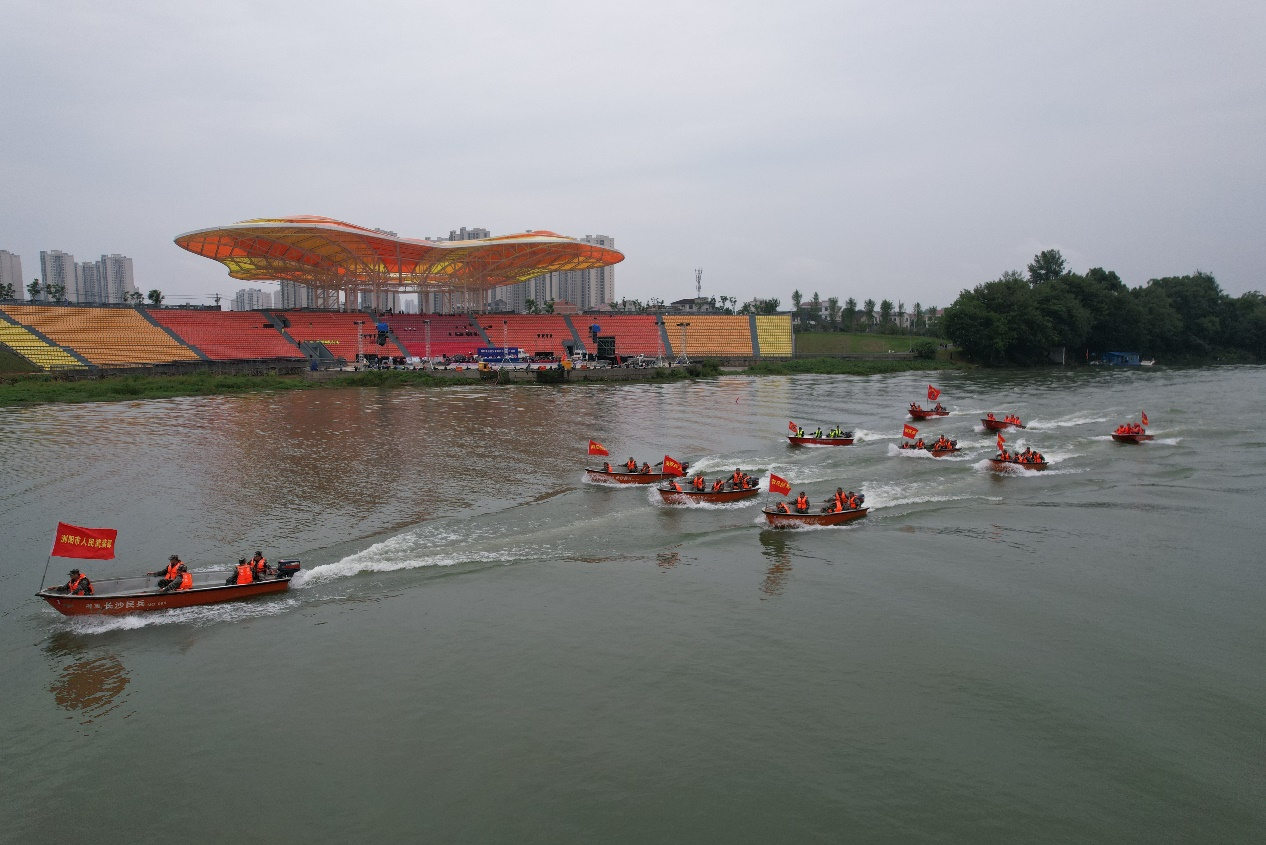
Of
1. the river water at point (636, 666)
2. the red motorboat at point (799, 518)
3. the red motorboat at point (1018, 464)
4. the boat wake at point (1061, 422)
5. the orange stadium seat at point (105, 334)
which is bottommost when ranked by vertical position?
the river water at point (636, 666)

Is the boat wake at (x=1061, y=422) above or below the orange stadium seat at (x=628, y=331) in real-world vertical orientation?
below

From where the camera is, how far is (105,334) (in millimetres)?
61375

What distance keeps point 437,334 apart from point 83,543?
6851cm

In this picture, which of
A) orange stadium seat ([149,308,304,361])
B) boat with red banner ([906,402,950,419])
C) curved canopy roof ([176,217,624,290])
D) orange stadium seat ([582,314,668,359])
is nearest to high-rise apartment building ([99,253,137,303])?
curved canopy roof ([176,217,624,290])

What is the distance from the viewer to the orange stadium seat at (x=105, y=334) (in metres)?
58.4

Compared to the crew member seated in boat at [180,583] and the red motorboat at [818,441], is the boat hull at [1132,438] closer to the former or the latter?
the red motorboat at [818,441]

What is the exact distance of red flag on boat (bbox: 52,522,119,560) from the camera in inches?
604

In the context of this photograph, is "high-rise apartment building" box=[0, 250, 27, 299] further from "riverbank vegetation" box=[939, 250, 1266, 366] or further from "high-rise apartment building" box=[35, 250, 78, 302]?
"riverbank vegetation" box=[939, 250, 1266, 366]

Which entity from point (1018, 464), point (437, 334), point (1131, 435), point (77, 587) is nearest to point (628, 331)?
point (437, 334)

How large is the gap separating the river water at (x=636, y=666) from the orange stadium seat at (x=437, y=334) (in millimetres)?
51867

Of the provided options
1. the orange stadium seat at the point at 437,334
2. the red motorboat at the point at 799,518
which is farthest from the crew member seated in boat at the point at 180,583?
the orange stadium seat at the point at 437,334

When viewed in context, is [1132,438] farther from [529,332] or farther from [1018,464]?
[529,332]

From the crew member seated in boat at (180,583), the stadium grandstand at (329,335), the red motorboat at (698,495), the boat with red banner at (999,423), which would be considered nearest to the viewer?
the crew member seated in boat at (180,583)

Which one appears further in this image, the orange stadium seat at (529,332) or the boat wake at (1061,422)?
the orange stadium seat at (529,332)
